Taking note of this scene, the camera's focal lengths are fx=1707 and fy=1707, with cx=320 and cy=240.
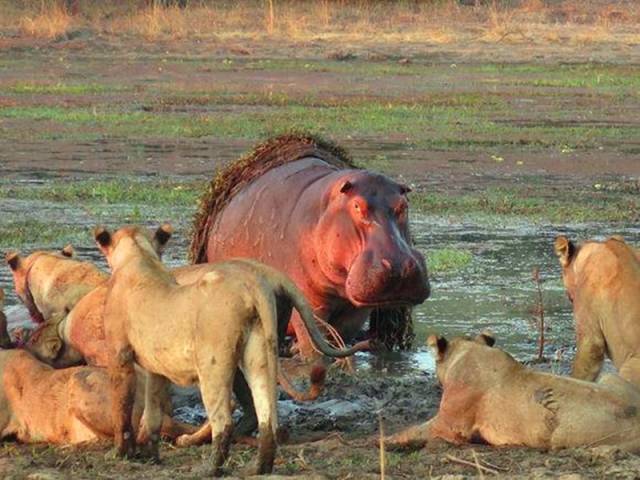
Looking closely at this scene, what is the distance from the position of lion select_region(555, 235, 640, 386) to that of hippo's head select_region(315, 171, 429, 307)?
128 centimetres

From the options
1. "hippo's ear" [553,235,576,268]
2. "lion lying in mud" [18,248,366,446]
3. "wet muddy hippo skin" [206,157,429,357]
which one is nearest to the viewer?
"lion lying in mud" [18,248,366,446]

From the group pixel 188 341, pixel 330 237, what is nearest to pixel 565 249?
pixel 330 237

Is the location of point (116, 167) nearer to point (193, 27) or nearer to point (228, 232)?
point (228, 232)

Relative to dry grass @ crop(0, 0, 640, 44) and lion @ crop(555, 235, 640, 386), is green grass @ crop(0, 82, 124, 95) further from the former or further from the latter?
lion @ crop(555, 235, 640, 386)

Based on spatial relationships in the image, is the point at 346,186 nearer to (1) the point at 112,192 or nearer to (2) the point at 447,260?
(2) the point at 447,260

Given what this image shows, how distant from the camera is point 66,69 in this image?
33.2m

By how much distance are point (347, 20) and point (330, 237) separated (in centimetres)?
3144

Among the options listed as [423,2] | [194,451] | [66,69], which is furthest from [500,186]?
[423,2]

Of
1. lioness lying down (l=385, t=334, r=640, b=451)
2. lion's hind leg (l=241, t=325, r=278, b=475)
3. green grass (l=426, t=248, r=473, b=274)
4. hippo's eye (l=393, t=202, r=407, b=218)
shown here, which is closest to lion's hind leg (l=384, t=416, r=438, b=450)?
lioness lying down (l=385, t=334, r=640, b=451)

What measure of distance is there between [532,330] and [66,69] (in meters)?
23.9

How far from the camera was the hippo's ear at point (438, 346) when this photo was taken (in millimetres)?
7220

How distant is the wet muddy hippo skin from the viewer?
357 inches

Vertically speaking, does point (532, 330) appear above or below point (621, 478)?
below

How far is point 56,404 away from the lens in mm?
7125
